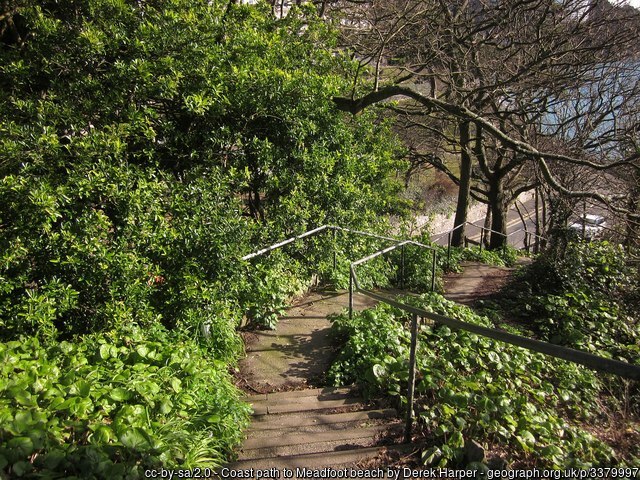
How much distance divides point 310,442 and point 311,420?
0.98 feet

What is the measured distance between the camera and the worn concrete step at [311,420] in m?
3.06

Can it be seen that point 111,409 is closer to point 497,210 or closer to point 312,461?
point 312,461

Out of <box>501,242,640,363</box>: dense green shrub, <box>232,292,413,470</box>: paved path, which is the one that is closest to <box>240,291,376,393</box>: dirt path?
<box>232,292,413,470</box>: paved path

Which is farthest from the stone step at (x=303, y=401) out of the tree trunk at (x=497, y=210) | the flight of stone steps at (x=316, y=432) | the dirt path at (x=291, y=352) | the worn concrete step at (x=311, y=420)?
the tree trunk at (x=497, y=210)

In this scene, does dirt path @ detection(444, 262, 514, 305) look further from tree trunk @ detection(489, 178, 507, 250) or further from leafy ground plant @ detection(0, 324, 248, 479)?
leafy ground plant @ detection(0, 324, 248, 479)

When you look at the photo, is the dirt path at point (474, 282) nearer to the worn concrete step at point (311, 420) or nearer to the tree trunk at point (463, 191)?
the tree trunk at point (463, 191)

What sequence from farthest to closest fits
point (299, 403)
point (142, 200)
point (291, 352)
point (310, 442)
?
1. point (291, 352)
2. point (142, 200)
3. point (299, 403)
4. point (310, 442)

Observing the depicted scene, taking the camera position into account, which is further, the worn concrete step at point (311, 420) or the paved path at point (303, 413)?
the worn concrete step at point (311, 420)

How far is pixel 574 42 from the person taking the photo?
28.0 feet

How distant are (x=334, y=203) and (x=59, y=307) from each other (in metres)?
4.31

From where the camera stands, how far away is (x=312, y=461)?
256 centimetres

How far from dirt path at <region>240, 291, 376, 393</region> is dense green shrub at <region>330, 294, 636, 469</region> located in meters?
0.27

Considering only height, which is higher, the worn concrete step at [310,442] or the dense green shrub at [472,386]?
the dense green shrub at [472,386]

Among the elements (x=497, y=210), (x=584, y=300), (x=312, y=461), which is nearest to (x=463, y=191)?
(x=497, y=210)
